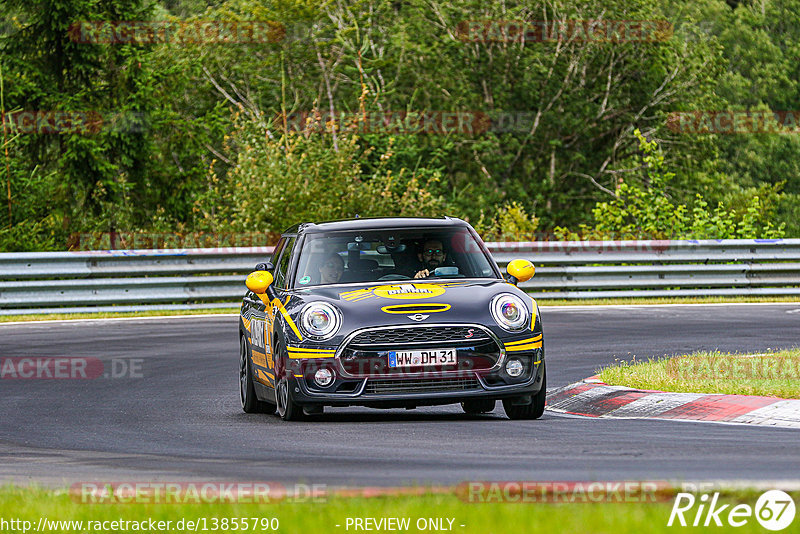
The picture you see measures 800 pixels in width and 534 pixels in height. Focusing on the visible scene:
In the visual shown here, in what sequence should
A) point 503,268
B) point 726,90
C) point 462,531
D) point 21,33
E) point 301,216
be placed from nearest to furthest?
point 462,531 → point 503,268 → point 301,216 → point 21,33 → point 726,90

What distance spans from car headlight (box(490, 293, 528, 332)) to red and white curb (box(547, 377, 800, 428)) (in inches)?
42.2

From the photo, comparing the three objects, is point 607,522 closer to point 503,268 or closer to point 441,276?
point 441,276

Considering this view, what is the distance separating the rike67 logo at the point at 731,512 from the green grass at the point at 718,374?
4.46m

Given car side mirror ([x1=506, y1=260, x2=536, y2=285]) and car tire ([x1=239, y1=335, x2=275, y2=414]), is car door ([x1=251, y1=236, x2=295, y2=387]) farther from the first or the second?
car side mirror ([x1=506, y1=260, x2=536, y2=285])

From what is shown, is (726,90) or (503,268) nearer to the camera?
(503,268)

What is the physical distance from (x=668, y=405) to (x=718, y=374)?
59.1 inches

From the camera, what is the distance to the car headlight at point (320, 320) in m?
10.1

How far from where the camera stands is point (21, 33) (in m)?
29.9

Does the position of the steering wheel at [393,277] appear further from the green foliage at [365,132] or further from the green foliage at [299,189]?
the green foliage at [365,132]

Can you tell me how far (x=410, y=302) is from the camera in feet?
33.4

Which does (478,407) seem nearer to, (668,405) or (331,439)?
(668,405)

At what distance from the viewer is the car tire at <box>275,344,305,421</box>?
10.3m

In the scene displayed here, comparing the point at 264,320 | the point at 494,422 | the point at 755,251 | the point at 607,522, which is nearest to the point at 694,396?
the point at 494,422

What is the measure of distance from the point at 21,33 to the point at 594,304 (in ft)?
47.2
